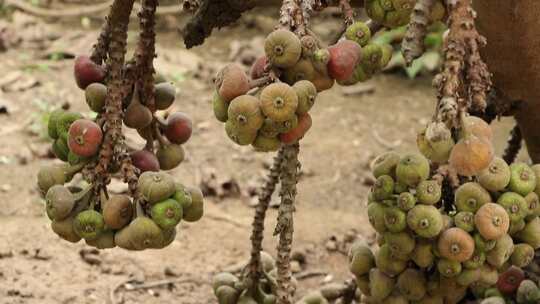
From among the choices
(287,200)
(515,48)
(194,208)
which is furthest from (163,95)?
(515,48)

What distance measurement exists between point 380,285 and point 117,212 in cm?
59

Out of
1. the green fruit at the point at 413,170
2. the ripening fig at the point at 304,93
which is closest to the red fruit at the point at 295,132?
the ripening fig at the point at 304,93

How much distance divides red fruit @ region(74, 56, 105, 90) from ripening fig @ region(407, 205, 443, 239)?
24.2 inches

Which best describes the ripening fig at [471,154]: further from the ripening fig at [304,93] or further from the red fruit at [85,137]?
the red fruit at [85,137]

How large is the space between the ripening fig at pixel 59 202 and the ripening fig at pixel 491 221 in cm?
69

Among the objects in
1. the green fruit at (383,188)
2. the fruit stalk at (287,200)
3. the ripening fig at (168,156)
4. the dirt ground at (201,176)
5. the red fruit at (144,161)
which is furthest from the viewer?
the dirt ground at (201,176)

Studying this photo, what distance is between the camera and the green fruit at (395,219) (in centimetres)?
169

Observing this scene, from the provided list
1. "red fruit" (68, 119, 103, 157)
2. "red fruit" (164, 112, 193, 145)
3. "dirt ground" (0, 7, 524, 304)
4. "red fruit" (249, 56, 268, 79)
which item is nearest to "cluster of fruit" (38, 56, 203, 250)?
"red fruit" (68, 119, 103, 157)

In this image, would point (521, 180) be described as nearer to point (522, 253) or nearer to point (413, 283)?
point (522, 253)

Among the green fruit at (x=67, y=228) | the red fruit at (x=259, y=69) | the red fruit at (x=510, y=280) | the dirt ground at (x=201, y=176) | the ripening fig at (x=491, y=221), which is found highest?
the red fruit at (x=259, y=69)

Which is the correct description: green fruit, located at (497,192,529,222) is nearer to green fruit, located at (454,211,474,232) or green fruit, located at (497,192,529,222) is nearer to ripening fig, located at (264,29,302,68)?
green fruit, located at (454,211,474,232)

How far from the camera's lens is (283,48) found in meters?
1.35

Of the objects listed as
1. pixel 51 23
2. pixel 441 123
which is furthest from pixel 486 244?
pixel 51 23

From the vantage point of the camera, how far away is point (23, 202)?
11.4 ft
